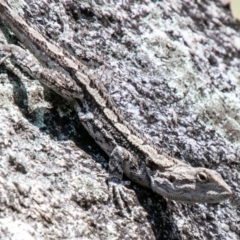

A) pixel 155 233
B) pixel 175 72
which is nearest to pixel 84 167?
pixel 155 233

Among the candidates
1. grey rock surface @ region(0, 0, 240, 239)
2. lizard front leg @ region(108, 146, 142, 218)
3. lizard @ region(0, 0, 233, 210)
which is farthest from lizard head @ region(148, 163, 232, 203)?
lizard front leg @ region(108, 146, 142, 218)

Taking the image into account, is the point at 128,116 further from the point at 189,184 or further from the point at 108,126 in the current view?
the point at 189,184

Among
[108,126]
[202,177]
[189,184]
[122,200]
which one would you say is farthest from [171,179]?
[108,126]

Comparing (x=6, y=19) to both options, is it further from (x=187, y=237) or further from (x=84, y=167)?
(x=187, y=237)

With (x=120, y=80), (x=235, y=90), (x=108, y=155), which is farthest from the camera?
(x=235, y=90)

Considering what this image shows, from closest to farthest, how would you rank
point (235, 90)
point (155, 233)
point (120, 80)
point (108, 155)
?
point (155, 233)
point (108, 155)
point (120, 80)
point (235, 90)

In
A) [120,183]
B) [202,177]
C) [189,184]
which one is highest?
[202,177]

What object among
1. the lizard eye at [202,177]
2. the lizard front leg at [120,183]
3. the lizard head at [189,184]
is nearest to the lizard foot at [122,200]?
the lizard front leg at [120,183]
